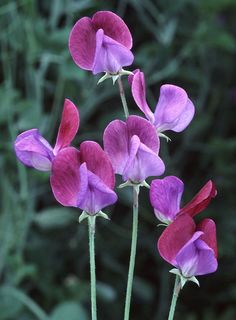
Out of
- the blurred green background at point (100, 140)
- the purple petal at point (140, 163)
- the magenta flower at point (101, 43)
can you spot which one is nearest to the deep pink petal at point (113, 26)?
the magenta flower at point (101, 43)

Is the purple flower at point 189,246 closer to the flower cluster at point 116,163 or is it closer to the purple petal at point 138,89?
the flower cluster at point 116,163

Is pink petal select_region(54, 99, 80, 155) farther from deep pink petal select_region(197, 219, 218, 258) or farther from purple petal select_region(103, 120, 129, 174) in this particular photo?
deep pink petal select_region(197, 219, 218, 258)

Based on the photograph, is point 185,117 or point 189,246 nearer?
point 189,246

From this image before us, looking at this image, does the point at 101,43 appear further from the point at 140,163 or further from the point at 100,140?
the point at 100,140

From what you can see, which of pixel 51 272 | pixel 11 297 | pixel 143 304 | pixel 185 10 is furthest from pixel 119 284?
pixel 185 10

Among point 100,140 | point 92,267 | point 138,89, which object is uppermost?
point 138,89

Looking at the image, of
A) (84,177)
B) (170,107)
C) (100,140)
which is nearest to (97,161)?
(84,177)
